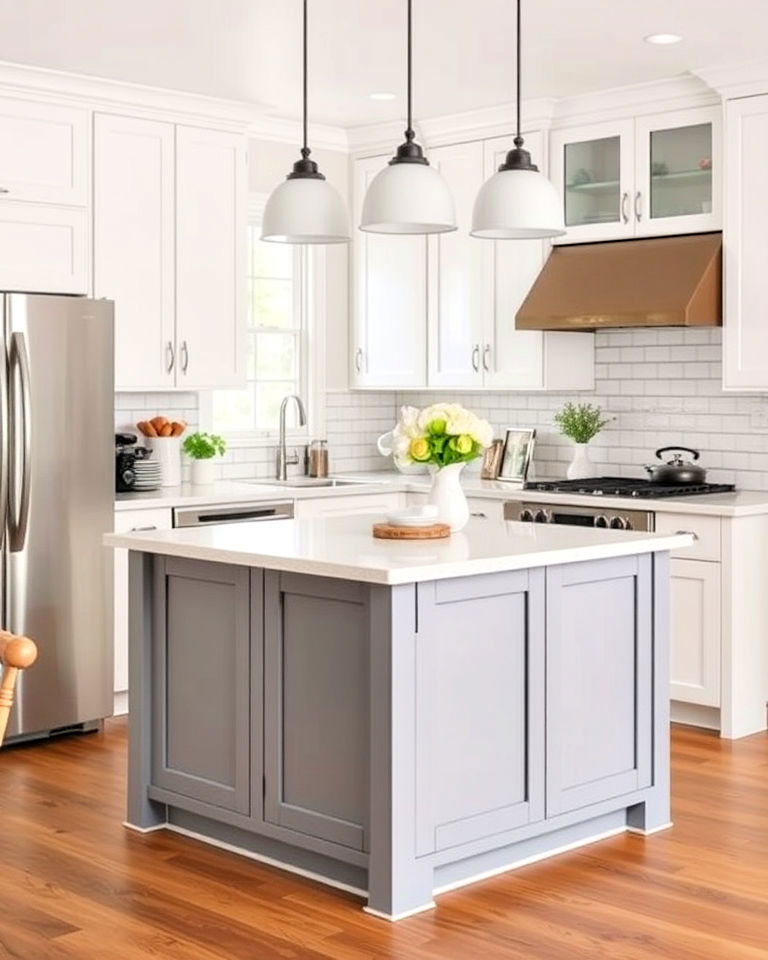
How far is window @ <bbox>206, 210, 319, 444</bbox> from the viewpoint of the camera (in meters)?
7.38

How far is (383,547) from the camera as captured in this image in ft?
14.1

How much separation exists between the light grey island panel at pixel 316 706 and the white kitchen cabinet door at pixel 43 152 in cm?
253

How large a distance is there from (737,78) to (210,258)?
2409 millimetres

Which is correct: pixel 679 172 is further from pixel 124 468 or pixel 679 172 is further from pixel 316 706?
pixel 316 706

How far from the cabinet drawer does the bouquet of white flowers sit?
1.68 m

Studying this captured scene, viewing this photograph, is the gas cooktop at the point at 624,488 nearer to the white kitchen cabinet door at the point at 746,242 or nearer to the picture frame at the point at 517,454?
the picture frame at the point at 517,454

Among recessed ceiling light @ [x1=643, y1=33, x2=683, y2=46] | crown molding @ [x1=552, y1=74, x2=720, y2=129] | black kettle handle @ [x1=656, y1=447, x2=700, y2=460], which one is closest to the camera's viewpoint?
recessed ceiling light @ [x1=643, y1=33, x2=683, y2=46]

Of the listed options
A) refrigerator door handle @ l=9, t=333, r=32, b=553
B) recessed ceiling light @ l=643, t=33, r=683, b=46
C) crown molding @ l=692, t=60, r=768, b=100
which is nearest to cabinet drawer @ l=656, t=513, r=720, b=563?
crown molding @ l=692, t=60, r=768, b=100

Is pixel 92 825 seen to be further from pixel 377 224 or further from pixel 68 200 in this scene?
pixel 68 200

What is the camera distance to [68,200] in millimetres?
6160

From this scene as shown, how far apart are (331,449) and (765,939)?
14.5ft

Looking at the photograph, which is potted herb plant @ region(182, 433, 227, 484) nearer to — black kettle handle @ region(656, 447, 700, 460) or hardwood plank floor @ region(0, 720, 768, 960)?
black kettle handle @ region(656, 447, 700, 460)

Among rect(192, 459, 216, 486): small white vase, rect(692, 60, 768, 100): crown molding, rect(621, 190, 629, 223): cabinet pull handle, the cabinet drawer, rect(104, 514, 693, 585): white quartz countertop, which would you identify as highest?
rect(692, 60, 768, 100): crown molding

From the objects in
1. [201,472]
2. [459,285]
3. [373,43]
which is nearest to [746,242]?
[459,285]
